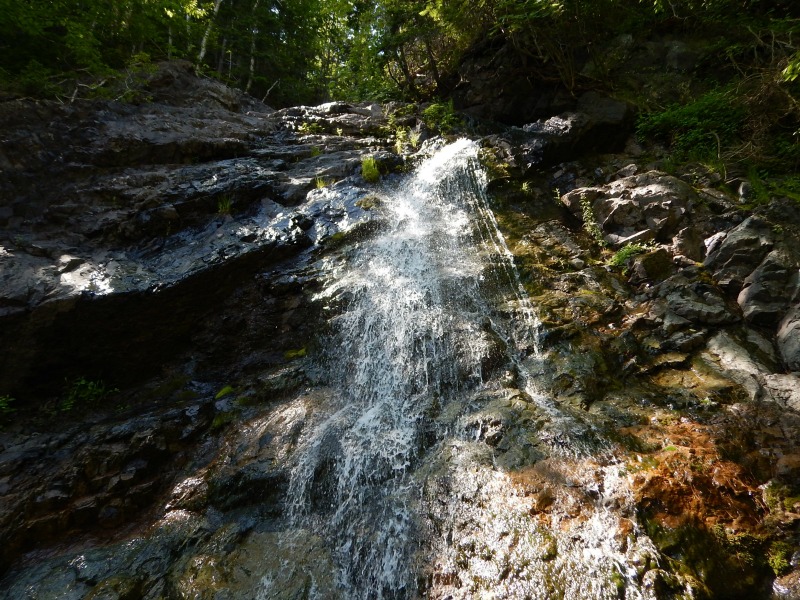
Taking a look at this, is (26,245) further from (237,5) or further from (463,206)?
(237,5)

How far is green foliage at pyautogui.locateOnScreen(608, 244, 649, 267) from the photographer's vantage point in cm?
588

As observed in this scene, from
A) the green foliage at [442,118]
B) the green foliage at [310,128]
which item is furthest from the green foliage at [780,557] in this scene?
the green foliage at [310,128]

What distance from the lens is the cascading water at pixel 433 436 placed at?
3.03m

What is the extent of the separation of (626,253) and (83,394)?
8.29 m

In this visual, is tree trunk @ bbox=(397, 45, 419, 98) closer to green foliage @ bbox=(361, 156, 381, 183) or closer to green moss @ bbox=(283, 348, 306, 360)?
green foliage @ bbox=(361, 156, 381, 183)

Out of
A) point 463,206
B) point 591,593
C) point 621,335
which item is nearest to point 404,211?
point 463,206

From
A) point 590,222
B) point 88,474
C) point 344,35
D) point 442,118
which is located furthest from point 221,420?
point 344,35

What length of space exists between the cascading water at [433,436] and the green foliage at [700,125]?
3851 millimetres

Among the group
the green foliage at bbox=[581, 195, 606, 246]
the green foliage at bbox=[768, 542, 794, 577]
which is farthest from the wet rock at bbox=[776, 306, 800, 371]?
the green foliage at bbox=[581, 195, 606, 246]

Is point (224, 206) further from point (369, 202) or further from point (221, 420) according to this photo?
point (221, 420)

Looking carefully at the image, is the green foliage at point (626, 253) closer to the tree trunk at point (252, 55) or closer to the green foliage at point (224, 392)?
the green foliage at point (224, 392)

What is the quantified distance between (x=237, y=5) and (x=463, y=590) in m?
19.2

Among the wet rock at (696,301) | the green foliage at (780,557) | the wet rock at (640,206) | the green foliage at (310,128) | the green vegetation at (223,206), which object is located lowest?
the green foliage at (780,557)

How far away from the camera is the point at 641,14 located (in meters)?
9.71
